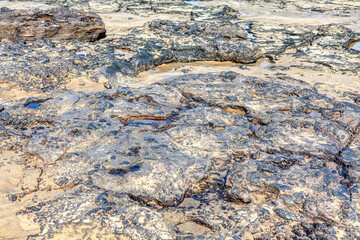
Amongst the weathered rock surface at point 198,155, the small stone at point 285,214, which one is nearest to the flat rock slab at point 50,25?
the weathered rock surface at point 198,155

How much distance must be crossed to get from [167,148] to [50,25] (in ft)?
15.0

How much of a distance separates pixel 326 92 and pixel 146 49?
3.29 metres

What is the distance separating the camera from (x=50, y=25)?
5711 millimetres

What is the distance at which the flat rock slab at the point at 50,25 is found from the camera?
17.9 ft

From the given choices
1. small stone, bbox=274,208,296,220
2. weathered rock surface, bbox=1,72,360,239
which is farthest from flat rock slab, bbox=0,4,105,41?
small stone, bbox=274,208,296,220

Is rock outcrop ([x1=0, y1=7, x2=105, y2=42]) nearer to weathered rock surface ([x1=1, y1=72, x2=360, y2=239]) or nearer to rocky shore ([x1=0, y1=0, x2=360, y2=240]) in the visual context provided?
rocky shore ([x1=0, y1=0, x2=360, y2=240])

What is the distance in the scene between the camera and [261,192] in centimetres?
220

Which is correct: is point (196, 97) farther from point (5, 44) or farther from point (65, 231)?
point (5, 44)

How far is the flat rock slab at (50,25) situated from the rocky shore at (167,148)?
→ 0.14 ft

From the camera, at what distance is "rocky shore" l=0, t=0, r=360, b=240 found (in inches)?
75.4

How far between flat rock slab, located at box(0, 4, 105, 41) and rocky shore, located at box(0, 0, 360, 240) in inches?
1.7

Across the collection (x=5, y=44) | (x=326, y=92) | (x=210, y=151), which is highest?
(x=5, y=44)

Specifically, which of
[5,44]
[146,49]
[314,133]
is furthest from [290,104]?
[5,44]

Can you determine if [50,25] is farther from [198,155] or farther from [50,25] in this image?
[198,155]
